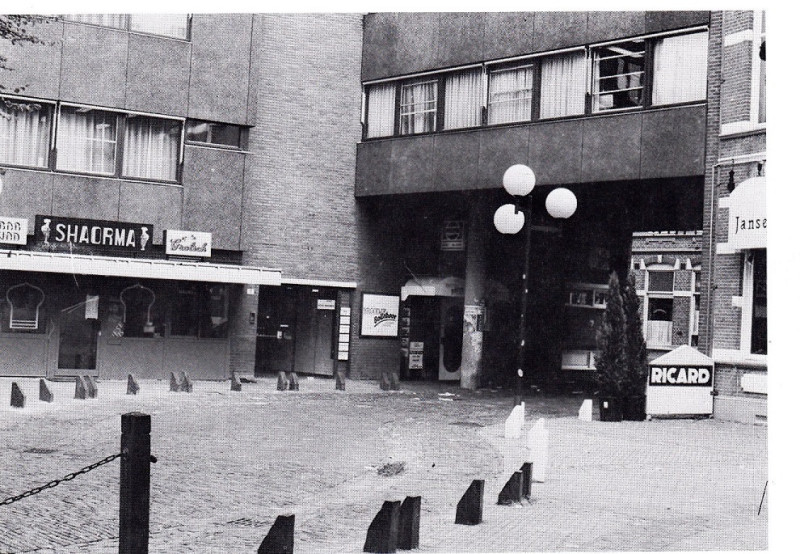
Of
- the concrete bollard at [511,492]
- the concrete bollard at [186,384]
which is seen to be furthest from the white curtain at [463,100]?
the concrete bollard at [511,492]

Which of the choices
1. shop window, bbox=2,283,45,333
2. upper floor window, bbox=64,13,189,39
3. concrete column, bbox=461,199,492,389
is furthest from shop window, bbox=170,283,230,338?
concrete column, bbox=461,199,492,389

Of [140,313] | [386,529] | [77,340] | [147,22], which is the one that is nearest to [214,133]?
[147,22]

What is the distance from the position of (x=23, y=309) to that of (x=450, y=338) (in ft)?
36.9

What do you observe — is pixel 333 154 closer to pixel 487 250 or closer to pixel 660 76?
pixel 487 250

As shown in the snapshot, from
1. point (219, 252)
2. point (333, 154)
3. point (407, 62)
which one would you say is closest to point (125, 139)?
point (219, 252)

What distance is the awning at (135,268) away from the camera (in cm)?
2084

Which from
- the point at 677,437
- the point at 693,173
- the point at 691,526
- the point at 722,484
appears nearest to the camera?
the point at 691,526

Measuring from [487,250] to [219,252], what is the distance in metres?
6.72

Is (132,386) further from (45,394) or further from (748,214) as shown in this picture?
(748,214)

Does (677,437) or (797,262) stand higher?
(797,262)

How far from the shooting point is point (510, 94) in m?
23.3

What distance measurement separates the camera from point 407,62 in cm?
2538

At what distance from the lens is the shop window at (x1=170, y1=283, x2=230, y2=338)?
78.1 ft

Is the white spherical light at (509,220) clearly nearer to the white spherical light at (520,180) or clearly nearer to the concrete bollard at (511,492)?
the white spherical light at (520,180)
